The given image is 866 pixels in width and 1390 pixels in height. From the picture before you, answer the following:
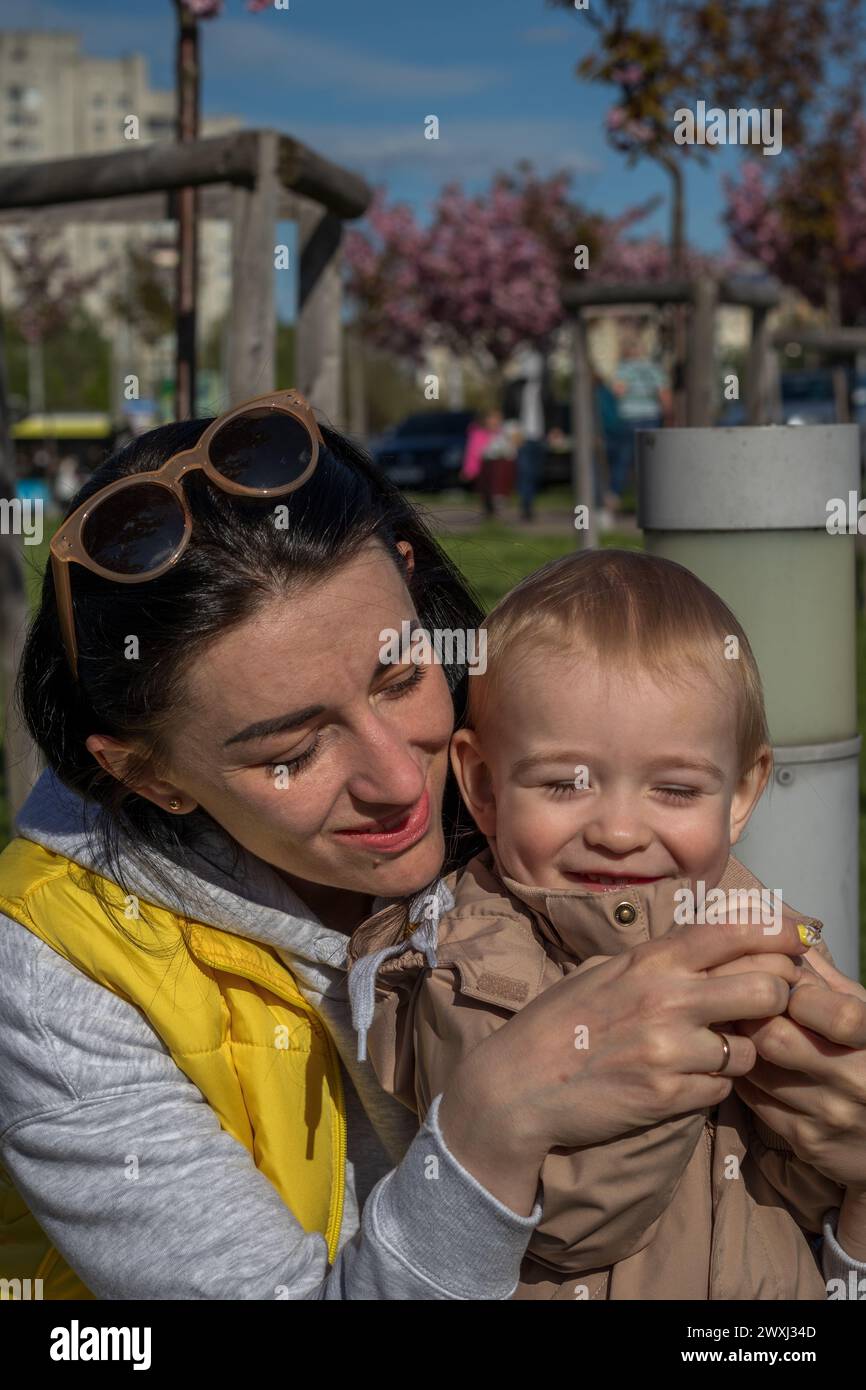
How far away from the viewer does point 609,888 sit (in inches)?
70.2

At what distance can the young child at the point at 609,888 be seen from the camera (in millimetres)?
1688

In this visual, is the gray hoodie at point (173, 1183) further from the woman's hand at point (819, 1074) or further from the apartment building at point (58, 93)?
the apartment building at point (58, 93)

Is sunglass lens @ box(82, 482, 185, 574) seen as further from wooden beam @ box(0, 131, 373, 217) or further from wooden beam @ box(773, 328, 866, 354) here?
wooden beam @ box(773, 328, 866, 354)

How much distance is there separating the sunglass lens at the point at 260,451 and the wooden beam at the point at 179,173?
6.92ft

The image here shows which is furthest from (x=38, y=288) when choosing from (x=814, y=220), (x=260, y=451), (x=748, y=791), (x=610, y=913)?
(x=610, y=913)

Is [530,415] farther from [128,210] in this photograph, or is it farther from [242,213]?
[242,213]

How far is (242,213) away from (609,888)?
2.60 m

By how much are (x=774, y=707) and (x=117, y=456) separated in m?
1.00

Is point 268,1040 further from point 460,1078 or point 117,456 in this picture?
point 117,456

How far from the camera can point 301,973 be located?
1.87 meters

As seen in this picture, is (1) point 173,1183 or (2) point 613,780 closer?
(1) point 173,1183

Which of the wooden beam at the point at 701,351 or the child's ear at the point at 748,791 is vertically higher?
the wooden beam at the point at 701,351

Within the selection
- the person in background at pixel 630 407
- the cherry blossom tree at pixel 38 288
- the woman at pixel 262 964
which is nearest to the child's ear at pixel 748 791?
the woman at pixel 262 964
